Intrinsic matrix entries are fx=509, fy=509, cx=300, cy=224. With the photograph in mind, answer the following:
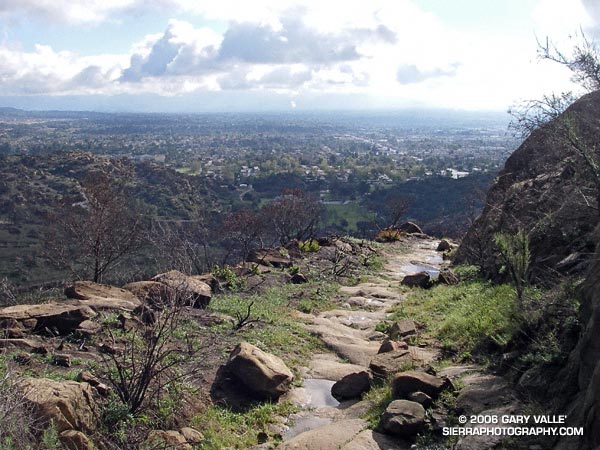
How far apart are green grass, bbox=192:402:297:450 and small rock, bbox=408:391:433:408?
177cm

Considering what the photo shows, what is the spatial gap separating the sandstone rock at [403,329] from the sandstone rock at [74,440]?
6198 millimetres

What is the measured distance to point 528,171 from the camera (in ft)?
55.8

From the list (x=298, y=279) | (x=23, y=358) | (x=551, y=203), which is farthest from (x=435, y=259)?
(x=23, y=358)

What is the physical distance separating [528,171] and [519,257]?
1054cm

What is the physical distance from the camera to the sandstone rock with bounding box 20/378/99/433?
517cm

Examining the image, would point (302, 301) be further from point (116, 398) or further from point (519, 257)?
point (116, 398)

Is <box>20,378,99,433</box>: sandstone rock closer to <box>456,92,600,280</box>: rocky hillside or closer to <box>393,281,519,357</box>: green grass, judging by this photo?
<box>393,281,519,357</box>: green grass

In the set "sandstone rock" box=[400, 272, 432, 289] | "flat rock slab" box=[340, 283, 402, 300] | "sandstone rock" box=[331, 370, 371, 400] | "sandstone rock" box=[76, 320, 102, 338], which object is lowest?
"flat rock slab" box=[340, 283, 402, 300]

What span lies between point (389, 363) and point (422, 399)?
1557mm

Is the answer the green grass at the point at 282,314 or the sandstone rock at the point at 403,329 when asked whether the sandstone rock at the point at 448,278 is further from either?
the sandstone rock at the point at 403,329

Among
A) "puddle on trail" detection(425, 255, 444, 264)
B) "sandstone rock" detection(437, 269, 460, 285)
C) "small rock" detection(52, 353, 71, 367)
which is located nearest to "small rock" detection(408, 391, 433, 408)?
"small rock" detection(52, 353, 71, 367)

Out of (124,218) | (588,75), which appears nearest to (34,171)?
(124,218)

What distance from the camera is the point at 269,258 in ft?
59.9

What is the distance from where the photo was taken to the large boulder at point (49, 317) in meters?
8.30
